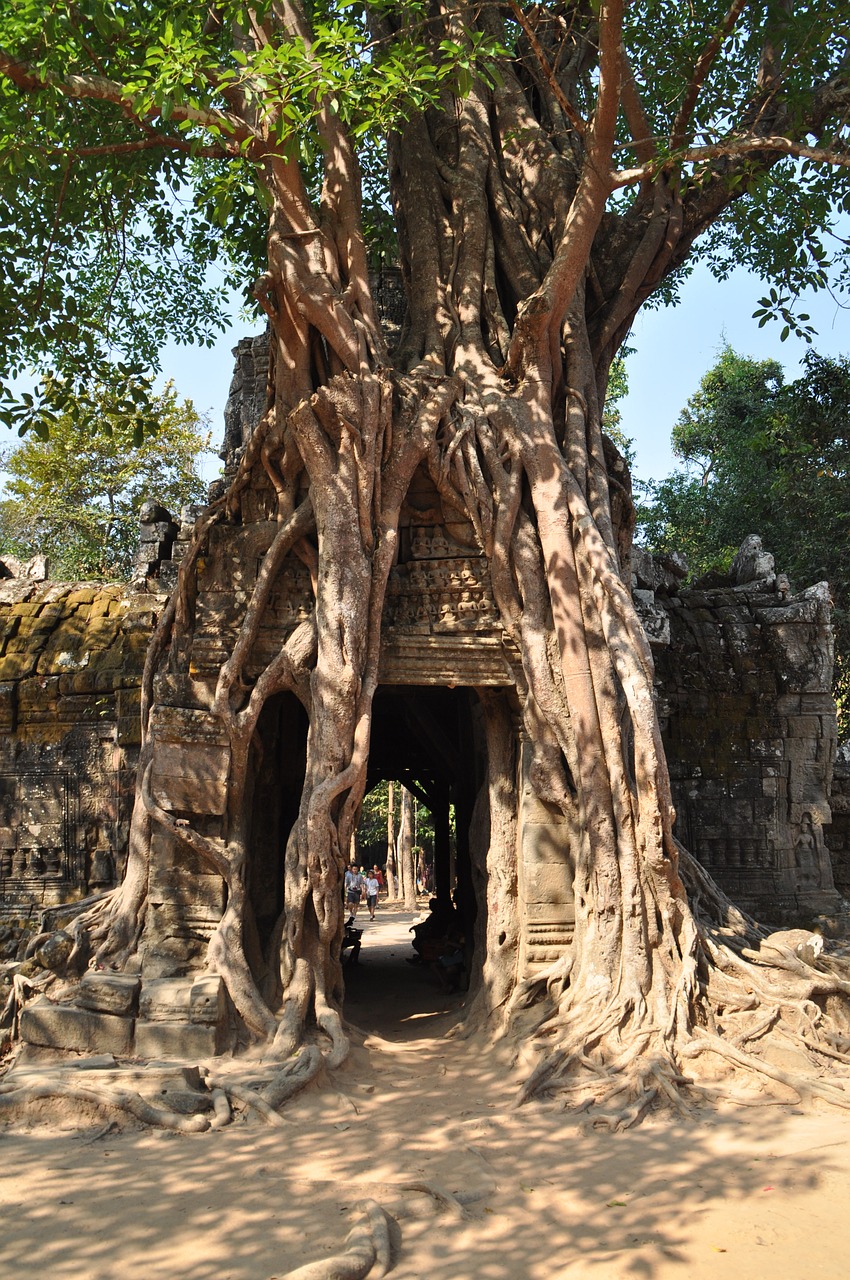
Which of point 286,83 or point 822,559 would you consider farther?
point 822,559

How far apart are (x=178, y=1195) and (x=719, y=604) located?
5.87 m

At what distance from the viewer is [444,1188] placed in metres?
3.68

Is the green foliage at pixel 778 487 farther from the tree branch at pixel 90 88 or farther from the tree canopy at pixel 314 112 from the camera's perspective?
the tree branch at pixel 90 88

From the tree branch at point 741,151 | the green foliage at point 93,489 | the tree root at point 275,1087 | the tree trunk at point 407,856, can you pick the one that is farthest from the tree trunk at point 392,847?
the tree branch at point 741,151

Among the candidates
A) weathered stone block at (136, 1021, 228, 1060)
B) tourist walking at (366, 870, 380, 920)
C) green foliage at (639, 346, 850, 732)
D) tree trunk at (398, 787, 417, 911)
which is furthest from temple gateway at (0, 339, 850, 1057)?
tree trunk at (398, 787, 417, 911)

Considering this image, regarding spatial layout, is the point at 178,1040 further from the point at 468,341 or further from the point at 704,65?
the point at 704,65

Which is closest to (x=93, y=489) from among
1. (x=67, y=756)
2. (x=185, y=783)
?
(x=67, y=756)

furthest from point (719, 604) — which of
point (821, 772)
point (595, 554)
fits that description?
point (595, 554)

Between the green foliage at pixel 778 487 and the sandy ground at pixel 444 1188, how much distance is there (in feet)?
25.4

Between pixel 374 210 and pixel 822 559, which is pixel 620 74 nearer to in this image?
pixel 374 210

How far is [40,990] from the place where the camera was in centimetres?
563

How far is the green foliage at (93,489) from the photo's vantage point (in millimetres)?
15844

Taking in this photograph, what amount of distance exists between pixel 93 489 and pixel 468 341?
36.7ft

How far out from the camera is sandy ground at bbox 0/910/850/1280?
10.3ft
